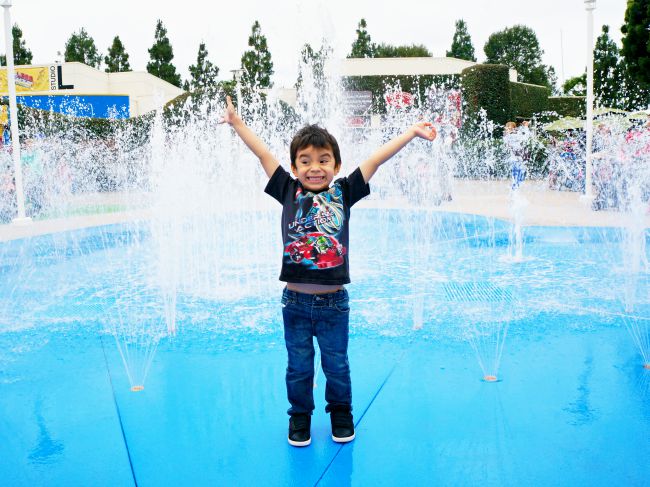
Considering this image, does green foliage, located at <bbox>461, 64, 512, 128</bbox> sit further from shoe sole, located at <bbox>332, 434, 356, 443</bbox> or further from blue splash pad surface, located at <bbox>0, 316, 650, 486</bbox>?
shoe sole, located at <bbox>332, 434, 356, 443</bbox>

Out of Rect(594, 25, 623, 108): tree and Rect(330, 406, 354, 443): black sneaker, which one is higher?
Rect(594, 25, 623, 108): tree

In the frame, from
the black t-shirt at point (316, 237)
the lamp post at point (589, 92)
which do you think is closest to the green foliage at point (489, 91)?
the lamp post at point (589, 92)

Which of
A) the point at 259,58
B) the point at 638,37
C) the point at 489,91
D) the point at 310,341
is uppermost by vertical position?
the point at 259,58

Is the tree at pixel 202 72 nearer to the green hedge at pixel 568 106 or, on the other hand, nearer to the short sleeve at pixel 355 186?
the green hedge at pixel 568 106

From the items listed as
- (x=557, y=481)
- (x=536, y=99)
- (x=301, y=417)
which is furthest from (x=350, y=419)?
(x=536, y=99)

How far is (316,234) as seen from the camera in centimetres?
226

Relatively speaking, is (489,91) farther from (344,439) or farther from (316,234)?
(344,439)

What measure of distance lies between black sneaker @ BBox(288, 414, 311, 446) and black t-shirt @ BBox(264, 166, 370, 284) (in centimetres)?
52

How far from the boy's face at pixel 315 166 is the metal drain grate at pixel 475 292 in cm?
252

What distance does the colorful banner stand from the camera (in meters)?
27.8

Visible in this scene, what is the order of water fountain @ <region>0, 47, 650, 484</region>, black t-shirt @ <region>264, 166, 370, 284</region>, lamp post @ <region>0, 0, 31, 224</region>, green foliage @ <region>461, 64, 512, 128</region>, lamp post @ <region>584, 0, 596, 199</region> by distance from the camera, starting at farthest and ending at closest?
green foliage @ <region>461, 64, 512, 128</region> < lamp post @ <region>584, 0, 596, 199</region> < lamp post @ <region>0, 0, 31, 224</region> < water fountain @ <region>0, 47, 650, 484</region> < black t-shirt @ <region>264, 166, 370, 284</region>

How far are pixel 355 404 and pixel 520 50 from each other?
61.8 metres

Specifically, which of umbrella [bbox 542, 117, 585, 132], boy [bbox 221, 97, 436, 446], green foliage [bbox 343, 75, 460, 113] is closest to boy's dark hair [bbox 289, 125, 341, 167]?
boy [bbox 221, 97, 436, 446]

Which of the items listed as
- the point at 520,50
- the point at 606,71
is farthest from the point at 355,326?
the point at 520,50
